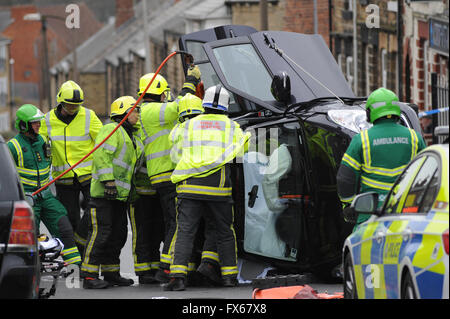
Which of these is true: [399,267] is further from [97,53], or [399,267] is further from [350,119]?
[97,53]

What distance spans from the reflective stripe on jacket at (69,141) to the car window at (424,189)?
19.3ft

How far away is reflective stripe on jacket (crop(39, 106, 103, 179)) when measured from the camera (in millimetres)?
12516

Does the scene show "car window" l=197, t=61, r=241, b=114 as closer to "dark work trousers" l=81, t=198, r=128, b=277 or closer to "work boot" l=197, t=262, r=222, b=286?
"dark work trousers" l=81, t=198, r=128, b=277

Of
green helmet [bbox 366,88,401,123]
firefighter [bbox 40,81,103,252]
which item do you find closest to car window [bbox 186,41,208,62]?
firefighter [bbox 40,81,103,252]

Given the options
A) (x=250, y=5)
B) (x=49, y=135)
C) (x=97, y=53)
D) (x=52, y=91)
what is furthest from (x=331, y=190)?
(x=52, y=91)

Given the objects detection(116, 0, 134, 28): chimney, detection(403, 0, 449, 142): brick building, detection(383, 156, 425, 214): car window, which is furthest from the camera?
detection(116, 0, 134, 28): chimney

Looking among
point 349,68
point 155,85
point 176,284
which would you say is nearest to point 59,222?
point 176,284

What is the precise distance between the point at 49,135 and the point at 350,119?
11.1 ft

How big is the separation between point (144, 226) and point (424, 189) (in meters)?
5.44

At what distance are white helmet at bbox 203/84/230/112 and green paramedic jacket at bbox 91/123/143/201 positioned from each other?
116 cm

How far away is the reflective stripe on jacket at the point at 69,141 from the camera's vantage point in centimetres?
1252

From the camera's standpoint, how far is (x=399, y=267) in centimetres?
682

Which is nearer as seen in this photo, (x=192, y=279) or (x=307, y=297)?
(x=307, y=297)

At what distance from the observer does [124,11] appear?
83.6 meters
